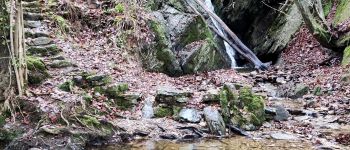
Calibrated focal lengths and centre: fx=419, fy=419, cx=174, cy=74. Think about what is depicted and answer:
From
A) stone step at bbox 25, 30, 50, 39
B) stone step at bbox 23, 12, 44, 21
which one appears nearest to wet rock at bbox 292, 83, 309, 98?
stone step at bbox 25, 30, 50, 39

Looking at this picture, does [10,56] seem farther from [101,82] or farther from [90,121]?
[101,82]

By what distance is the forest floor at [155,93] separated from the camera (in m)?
7.21

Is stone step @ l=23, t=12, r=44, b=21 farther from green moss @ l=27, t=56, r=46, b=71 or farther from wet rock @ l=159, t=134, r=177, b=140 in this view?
wet rock @ l=159, t=134, r=177, b=140

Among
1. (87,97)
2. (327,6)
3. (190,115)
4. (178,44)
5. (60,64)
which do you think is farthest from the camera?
(327,6)

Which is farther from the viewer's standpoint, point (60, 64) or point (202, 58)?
point (202, 58)

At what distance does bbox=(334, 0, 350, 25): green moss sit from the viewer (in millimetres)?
14252

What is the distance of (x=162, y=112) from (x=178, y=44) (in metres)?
5.24

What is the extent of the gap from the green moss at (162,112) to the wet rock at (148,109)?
101 mm

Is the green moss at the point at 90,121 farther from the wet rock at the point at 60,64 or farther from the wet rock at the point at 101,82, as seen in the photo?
the wet rock at the point at 60,64

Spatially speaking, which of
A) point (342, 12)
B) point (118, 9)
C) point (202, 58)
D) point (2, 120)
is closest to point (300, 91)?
point (202, 58)

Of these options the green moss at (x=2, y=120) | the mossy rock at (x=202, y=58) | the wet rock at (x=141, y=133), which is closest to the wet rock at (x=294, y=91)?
the mossy rock at (x=202, y=58)

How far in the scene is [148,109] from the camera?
852 cm

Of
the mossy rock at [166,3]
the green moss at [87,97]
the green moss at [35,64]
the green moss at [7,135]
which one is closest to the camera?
the green moss at [7,135]

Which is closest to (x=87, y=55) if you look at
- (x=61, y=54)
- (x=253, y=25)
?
(x=61, y=54)
